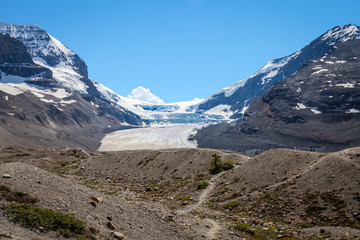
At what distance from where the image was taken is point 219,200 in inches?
1697

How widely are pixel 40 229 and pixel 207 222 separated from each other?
17465mm

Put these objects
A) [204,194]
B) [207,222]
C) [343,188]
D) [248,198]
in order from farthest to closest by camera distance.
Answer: [204,194]
[248,198]
[343,188]
[207,222]

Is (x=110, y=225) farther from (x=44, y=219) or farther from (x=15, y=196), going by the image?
(x=15, y=196)

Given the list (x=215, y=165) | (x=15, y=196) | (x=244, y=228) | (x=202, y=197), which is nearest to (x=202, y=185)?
(x=202, y=197)

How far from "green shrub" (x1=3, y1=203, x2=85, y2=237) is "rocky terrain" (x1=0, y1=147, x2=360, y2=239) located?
412 millimetres

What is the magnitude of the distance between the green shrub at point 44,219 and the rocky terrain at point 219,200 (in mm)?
412

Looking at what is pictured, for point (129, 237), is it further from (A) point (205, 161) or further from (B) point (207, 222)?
(A) point (205, 161)

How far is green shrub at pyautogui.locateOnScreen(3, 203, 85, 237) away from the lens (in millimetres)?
18828

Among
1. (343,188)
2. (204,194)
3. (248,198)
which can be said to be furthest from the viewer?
(204,194)

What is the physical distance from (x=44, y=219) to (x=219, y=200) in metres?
28.2

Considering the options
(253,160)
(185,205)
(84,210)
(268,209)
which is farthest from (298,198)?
(84,210)

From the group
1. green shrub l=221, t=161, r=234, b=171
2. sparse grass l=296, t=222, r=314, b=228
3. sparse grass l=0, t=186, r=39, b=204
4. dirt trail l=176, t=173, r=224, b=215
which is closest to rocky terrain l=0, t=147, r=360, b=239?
sparse grass l=296, t=222, r=314, b=228

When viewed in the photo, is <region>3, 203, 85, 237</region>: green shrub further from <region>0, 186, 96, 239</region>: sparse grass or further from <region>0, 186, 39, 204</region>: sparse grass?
<region>0, 186, 39, 204</region>: sparse grass

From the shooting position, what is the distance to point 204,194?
154ft
